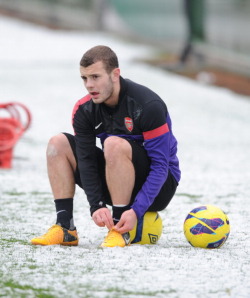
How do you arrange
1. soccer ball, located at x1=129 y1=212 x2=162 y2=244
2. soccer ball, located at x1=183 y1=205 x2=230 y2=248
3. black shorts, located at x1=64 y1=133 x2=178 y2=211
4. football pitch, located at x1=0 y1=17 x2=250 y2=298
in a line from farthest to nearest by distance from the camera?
soccer ball, located at x1=129 y1=212 x2=162 y2=244 → soccer ball, located at x1=183 y1=205 x2=230 y2=248 → black shorts, located at x1=64 y1=133 x2=178 y2=211 → football pitch, located at x1=0 y1=17 x2=250 y2=298

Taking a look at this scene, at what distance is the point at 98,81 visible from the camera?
4820 millimetres

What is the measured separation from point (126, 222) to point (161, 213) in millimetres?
1671

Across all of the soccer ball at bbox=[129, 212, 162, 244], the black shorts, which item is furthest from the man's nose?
the soccer ball at bbox=[129, 212, 162, 244]

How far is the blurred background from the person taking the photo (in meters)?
16.8

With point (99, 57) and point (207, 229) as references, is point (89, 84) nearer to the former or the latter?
point (99, 57)

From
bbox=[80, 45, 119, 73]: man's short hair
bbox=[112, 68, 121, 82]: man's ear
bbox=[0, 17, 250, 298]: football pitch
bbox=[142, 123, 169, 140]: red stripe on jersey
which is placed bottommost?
bbox=[0, 17, 250, 298]: football pitch

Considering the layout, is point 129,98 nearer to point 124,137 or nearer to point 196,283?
point 124,137

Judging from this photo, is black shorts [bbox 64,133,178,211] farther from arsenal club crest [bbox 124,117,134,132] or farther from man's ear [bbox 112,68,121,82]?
man's ear [bbox 112,68,121,82]

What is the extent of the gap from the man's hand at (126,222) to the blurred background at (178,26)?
34.6ft

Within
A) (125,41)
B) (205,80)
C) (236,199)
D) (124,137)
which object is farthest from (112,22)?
(124,137)

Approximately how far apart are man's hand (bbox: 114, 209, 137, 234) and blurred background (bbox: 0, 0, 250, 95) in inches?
415

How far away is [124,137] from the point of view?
500cm

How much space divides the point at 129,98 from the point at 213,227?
963mm

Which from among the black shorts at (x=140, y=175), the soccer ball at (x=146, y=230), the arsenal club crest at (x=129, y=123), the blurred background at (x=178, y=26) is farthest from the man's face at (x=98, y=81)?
the blurred background at (x=178, y=26)
